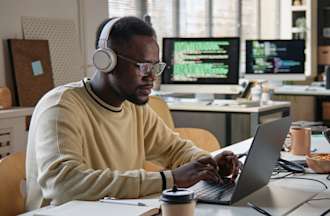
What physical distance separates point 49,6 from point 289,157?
2.12m

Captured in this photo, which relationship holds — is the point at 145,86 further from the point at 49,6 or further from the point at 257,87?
the point at 257,87

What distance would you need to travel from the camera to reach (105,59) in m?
1.86

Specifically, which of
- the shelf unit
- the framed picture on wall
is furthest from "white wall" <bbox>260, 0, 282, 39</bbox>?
the shelf unit

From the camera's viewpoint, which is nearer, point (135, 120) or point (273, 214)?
point (273, 214)

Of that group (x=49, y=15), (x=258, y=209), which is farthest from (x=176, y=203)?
(x=49, y=15)

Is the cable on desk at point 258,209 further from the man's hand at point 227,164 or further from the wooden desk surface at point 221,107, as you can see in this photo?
the wooden desk surface at point 221,107

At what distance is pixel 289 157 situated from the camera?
2.28m

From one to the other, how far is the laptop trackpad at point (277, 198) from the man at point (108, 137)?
14 centimetres

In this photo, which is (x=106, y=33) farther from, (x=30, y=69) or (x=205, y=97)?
(x=205, y=97)

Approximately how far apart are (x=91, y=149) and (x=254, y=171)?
0.54m

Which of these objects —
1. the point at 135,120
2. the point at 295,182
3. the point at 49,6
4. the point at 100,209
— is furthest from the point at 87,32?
the point at 100,209

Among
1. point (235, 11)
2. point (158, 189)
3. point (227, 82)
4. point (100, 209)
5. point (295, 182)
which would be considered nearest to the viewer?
point (100, 209)

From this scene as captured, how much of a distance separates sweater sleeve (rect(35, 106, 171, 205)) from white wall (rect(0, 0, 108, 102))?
5.99 feet

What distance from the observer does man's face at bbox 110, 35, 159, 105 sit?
1859 millimetres
